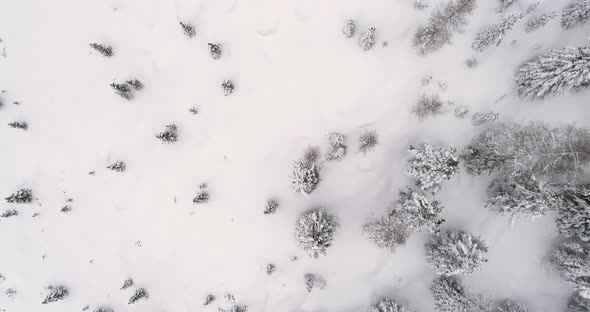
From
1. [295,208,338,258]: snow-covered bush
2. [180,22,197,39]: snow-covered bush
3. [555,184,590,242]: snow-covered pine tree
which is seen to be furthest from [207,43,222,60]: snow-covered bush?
[555,184,590,242]: snow-covered pine tree

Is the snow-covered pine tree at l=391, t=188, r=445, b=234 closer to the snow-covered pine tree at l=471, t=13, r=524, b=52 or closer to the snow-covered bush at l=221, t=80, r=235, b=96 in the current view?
the snow-covered pine tree at l=471, t=13, r=524, b=52

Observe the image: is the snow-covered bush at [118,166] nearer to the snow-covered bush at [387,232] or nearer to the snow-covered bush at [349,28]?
the snow-covered bush at [387,232]

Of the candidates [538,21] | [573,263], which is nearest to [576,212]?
[573,263]

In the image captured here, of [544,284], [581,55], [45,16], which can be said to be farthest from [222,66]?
[544,284]

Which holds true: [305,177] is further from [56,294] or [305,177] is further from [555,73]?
[56,294]

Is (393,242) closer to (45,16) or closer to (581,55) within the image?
(581,55)

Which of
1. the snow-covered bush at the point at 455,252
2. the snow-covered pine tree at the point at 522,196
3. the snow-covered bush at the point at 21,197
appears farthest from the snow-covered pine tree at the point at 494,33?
the snow-covered bush at the point at 21,197
